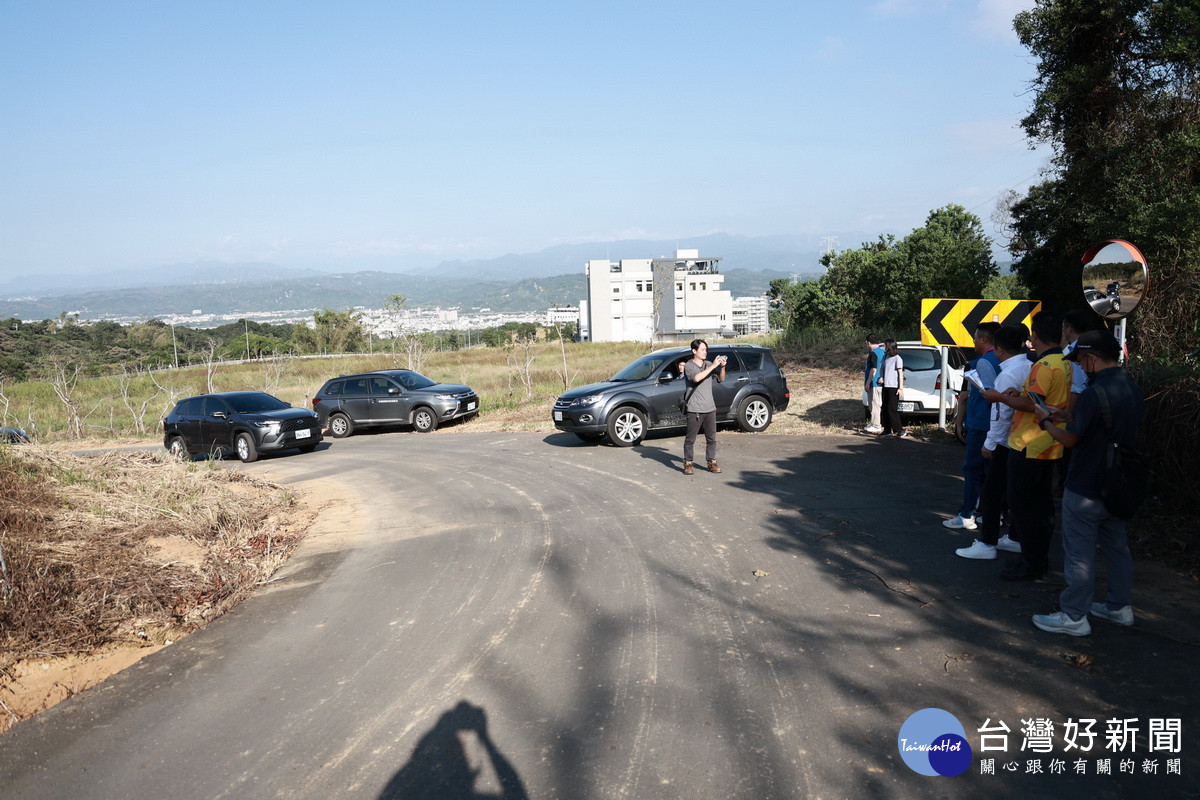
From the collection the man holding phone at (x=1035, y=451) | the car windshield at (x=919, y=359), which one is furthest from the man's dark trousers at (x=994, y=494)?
the car windshield at (x=919, y=359)

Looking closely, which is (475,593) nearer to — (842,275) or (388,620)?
(388,620)

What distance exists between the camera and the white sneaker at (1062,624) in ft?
15.1

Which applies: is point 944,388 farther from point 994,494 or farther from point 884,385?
point 994,494

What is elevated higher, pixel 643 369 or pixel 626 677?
pixel 643 369

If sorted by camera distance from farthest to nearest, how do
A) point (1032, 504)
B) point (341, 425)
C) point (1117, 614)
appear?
point (341, 425), point (1032, 504), point (1117, 614)

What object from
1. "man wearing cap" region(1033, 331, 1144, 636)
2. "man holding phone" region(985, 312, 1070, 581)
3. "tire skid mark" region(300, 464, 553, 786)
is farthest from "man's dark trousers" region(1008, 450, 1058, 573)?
"tire skid mark" region(300, 464, 553, 786)

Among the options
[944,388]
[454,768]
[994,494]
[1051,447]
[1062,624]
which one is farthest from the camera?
[944,388]

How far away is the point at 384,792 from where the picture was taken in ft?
11.2

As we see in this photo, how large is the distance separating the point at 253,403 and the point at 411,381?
4269 mm

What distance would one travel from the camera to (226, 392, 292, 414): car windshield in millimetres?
16703

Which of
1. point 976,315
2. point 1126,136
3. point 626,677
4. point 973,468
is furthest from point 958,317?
point 1126,136

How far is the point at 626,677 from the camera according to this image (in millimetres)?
4410

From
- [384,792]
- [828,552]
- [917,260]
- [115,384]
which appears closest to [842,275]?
[917,260]

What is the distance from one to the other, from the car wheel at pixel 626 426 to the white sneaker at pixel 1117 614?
8.90 metres
